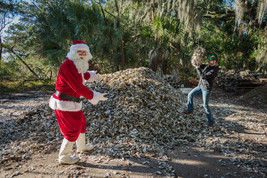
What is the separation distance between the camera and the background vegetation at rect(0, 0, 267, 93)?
6414 mm

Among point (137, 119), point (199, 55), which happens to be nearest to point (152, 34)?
point (199, 55)

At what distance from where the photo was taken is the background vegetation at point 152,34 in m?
6.41

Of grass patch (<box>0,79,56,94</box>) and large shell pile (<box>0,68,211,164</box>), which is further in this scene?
grass patch (<box>0,79,56,94</box>)

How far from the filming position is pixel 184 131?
9.96 feet

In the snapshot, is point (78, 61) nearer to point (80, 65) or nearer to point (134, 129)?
point (80, 65)

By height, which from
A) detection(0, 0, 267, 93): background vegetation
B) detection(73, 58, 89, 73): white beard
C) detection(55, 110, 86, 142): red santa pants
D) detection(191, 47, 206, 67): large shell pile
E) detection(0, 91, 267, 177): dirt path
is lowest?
detection(0, 91, 267, 177): dirt path

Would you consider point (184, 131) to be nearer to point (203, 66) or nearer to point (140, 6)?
point (203, 66)

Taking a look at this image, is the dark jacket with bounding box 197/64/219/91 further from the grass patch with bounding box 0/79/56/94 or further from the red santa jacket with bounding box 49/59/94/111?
the grass patch with bounding box 0/79/56/94

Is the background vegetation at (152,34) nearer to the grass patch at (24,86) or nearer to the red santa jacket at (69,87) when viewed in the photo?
the grass patch at (24,86)

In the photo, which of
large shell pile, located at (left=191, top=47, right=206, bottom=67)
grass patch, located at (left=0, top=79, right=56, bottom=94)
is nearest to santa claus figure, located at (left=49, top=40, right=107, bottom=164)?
large shell pile, located at (left=191, top=47, right=206, bottom=67)

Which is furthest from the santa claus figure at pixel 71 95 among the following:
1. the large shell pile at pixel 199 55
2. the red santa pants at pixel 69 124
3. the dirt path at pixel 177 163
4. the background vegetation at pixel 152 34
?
the background vegetation at pixel 152 34

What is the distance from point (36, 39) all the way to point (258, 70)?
42.4 feet

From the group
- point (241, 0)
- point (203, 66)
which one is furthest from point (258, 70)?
point (203, 66)

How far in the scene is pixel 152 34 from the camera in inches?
255
